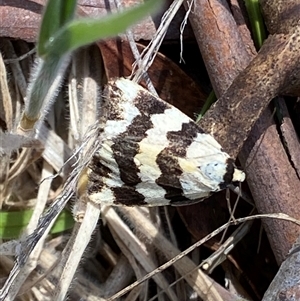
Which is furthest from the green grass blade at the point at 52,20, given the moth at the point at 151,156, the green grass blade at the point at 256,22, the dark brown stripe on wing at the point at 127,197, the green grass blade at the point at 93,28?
the green grass blade at the point at 256,22

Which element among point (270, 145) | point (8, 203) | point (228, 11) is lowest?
point (8, 203)

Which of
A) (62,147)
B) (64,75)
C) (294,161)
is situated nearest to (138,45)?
(64,75)

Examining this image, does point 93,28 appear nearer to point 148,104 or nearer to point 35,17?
point 148,104

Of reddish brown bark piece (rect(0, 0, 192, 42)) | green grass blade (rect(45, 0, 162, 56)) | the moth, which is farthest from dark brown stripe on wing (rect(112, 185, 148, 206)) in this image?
reddish brown bark piece (rect(0, 0, 192, 42))

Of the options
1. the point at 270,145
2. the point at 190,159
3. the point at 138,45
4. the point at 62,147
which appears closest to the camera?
the point at 190,159

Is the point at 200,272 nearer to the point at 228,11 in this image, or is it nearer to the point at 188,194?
the point at 188,194

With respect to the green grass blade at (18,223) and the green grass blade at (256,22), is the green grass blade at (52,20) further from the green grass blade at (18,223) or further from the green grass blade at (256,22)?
the green grass blade at (18,223)

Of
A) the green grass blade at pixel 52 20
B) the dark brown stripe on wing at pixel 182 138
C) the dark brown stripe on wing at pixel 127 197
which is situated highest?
the green grass blade at pixel 52 20
